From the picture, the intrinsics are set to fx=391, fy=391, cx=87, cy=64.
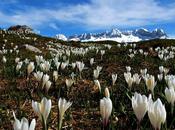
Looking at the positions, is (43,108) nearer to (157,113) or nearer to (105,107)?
(105,107)

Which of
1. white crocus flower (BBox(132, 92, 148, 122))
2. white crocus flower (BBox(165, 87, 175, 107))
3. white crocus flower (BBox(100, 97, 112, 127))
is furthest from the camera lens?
white crocus flower (BBox(165, 87, 175, 107))

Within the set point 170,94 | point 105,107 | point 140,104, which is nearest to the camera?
point 140,104

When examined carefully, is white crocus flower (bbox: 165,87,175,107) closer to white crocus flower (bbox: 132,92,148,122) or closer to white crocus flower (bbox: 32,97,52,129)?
white crocus flower (bbox: 132,92,148,122)

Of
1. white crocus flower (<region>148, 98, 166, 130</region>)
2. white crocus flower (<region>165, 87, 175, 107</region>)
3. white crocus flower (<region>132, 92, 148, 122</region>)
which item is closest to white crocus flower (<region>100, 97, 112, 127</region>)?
white crocus flower (<region>132, 92, 148, 122</region>)

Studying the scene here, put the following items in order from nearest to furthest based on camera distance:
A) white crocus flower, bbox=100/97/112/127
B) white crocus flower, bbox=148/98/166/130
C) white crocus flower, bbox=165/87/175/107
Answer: white crocus flower, bbox=148/98/166/130
white crocus flower, bbox=100/97/112/127
white crocus flower, bbox=165/87/175/107

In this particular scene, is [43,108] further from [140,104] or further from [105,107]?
[140,104]

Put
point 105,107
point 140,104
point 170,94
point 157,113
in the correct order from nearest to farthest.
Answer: point 157,113 < point 140,104 < point 105,107 < point 170,94

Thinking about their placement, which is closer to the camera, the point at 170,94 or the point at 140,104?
the point at 140,104

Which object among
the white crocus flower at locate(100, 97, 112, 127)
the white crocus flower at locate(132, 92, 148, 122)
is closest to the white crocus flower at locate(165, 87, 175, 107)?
the white crocus flower at locate(132, 92, 148, 122)

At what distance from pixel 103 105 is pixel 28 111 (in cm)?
287

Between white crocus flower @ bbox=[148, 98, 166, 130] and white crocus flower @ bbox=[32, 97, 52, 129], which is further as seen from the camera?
white crocus flower @ bbox=[32, 97, 52, 129]

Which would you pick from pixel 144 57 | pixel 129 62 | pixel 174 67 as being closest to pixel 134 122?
pixel 174 67

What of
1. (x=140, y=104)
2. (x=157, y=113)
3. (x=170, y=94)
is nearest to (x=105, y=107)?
(x=140, y=104)

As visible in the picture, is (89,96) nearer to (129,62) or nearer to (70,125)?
(70,125)
